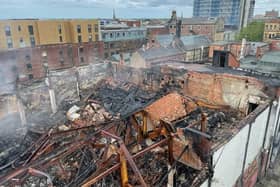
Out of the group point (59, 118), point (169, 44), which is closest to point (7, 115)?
point (59, 118)

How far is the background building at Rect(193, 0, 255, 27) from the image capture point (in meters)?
79.7

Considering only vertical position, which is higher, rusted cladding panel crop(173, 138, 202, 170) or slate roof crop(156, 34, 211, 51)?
slate roof crop(156, 34, 211, 51)

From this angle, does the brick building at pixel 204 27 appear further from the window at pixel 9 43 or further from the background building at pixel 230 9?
the window at pixel 9 43

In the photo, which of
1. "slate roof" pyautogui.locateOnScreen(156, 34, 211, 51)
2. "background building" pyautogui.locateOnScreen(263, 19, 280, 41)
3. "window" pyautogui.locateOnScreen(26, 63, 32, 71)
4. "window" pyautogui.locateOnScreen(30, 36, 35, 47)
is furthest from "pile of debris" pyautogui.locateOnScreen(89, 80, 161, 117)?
"background building" pyautogui.locateOnScreen(263, 19, 280, 41)

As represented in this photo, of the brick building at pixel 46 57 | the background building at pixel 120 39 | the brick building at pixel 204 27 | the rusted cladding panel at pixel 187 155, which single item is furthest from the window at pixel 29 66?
the brick building at pixel 204 27

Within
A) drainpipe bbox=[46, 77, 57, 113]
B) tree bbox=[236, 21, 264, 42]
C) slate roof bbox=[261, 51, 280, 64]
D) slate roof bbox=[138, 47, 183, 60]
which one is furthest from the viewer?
tree bbox=[236, 21, 264, 42]

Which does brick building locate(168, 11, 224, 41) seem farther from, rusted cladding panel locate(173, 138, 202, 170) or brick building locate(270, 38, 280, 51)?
rusted cladding panel locate(173, 138, 202, 170)

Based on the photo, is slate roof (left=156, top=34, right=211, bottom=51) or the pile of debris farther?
slate roof (left=156, top=34, right=211, bottom=51)

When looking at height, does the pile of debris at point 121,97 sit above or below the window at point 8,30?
below

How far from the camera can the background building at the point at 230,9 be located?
262 feet

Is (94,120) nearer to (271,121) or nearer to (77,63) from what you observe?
(271,121)

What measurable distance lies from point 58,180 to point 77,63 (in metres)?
28.8

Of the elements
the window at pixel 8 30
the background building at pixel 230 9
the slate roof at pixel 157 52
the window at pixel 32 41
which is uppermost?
the background building at pixel 230 9

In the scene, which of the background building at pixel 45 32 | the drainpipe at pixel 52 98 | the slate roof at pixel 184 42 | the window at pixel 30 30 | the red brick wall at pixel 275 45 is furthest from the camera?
the slate roof at pixel 184 42
